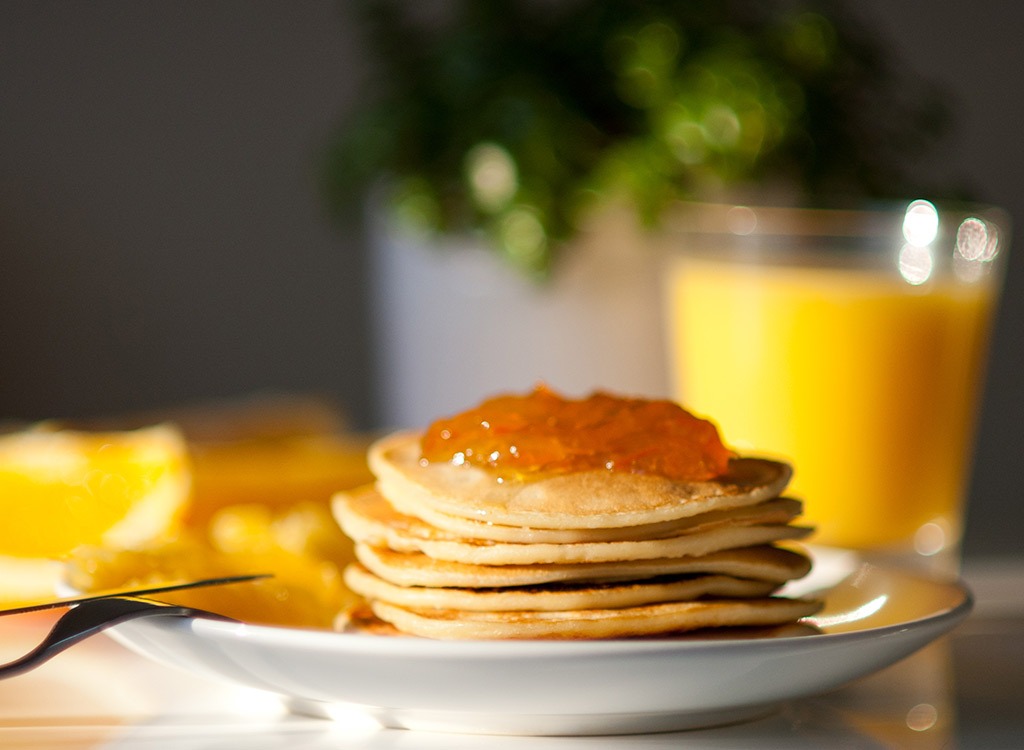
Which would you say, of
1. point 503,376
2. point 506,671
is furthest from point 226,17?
point 506,671

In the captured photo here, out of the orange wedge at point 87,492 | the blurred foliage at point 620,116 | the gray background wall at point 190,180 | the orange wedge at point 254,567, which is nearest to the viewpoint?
the orange wedge at point 254,567

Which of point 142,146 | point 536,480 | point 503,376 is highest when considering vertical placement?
point 142,146

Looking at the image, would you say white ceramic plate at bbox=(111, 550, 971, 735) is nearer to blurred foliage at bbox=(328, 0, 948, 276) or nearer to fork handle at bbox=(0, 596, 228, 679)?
fork handle at bbox=(0, 596, 228, 679)

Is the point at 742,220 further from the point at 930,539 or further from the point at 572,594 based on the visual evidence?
the point at 572,594

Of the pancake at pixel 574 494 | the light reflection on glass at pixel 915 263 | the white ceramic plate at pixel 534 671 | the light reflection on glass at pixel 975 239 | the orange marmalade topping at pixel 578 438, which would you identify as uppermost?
the light reflection on glass at pixel 975 239

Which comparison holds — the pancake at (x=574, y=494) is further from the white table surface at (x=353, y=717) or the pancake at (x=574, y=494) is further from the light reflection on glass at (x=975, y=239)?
the light reflection on glass at (x=975, y=239)

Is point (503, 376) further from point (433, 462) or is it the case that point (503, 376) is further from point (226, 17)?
point (226, 17)

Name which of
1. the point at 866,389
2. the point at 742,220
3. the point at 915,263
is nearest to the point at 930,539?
the point at 866,389

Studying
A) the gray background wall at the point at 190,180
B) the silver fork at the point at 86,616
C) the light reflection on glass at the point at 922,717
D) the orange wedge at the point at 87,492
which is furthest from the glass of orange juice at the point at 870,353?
the gray background wall at the point at 190,180
